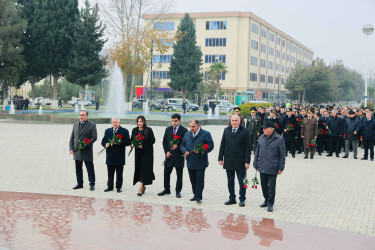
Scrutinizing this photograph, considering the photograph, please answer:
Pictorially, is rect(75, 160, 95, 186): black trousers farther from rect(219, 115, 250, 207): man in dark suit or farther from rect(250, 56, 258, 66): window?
rect(250, 56, 258, 66): window

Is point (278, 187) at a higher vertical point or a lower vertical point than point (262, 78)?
lower

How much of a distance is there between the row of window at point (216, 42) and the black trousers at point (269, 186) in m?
72.7

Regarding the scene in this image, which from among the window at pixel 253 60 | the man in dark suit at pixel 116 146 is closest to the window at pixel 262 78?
the window at pixel 253 60

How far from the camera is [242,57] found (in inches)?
3152

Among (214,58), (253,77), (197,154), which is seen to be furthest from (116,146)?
(253,77)

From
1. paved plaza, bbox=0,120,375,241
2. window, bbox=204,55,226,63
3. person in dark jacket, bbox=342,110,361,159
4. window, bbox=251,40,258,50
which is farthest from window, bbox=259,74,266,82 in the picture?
paved plaza, bbox=0,120,375,241

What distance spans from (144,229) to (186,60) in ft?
200

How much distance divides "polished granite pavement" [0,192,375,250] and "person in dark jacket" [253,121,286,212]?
34.4 inches

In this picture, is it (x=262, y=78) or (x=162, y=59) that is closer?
(x=162, y=59)

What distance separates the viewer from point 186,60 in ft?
220

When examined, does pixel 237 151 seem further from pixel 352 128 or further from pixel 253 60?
pixel 253 60

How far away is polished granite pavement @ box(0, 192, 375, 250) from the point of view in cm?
621

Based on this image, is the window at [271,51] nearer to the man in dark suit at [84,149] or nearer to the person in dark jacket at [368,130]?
the person in dark jacket at [368,130]

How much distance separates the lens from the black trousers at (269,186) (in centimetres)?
835
